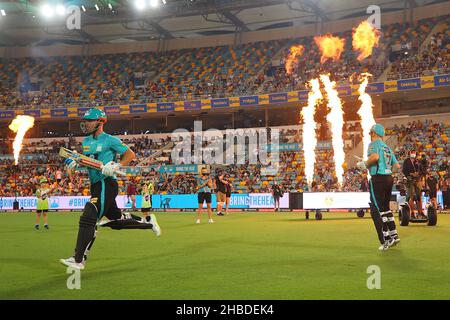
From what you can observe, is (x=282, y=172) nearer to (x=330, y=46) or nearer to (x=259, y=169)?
(x=259, y=169)

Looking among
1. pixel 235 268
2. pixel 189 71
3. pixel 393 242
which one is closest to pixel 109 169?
pixel 235 268

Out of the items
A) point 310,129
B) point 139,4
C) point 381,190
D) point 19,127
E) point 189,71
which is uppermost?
point 139,4

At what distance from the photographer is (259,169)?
38875 millimetres

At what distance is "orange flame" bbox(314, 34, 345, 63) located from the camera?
44.9 m

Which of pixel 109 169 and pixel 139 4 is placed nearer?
pixel 109 169

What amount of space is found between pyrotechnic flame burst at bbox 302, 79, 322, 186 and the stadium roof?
8.33 metres

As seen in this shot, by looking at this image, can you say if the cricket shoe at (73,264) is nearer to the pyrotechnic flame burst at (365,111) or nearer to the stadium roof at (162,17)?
the pyrotechnic flame burst at (365,111)

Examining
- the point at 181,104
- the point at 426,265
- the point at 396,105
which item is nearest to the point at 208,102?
the point at 181,104

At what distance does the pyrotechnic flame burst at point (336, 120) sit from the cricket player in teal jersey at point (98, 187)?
29.1 meters

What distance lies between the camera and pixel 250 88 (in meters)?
45.5

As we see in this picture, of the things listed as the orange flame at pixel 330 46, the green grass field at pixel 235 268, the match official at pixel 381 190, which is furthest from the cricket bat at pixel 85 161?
the orange flame at pixel 330 46

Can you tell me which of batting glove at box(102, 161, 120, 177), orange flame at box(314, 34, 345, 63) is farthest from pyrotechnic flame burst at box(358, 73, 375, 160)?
batting glove at box(102, 161, 120, 177)

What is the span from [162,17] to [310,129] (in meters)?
17.1

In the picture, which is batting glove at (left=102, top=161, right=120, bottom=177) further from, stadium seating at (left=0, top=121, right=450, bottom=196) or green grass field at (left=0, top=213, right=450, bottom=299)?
stadium seating at (left=0, top=121, right=450, bottom=196)
